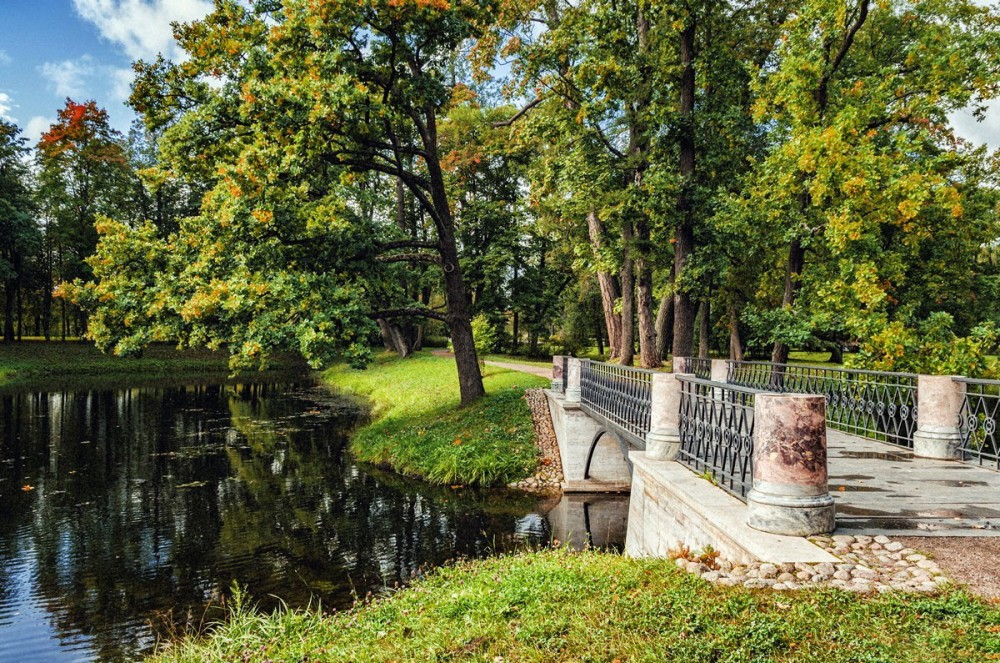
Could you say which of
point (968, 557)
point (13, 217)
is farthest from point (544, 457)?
point (13, 217)

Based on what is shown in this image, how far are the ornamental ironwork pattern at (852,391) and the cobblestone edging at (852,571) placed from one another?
5.46m

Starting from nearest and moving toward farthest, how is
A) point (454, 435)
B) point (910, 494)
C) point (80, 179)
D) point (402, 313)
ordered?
point (910, 494), point (454, 435), point (402, 313), point (80, 179)

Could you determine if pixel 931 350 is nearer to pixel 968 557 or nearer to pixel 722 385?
pixel 722 385

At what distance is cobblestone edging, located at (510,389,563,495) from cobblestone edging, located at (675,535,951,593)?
9.33 meters

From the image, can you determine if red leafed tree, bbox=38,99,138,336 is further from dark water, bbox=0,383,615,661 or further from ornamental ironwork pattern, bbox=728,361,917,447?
ornamental ironwork pattern, bbox=728,361,917,447

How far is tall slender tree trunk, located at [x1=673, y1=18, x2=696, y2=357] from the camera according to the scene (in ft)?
49.8

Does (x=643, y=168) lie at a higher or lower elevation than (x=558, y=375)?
higher

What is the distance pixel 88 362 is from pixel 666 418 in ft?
146

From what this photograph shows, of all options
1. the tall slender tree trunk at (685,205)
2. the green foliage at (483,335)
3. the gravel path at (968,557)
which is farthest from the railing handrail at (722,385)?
the green foliage at (483,335)

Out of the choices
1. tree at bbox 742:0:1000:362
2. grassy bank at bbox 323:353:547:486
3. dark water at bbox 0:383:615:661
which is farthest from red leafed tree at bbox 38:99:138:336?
tree at bbox 742:0:1000:362

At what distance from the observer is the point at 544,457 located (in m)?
15.6

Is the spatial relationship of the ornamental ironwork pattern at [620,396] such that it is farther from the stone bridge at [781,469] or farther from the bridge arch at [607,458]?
the bridge arch at [607,458]

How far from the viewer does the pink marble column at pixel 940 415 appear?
336 inches

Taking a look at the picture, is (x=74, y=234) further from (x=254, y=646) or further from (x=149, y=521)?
(x=254, y=646)
